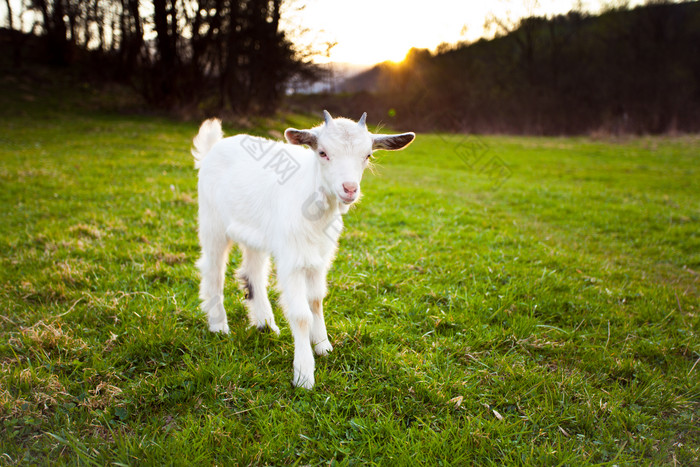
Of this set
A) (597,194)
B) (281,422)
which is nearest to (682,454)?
(281,422)

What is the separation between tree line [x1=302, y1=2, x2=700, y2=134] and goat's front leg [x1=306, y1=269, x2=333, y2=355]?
90.4 feet

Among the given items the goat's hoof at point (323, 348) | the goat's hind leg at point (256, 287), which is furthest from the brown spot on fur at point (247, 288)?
the goat's hoof at point (323, 348)

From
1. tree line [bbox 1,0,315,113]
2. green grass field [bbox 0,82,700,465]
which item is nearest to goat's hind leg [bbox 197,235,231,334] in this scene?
green grass field [bbox 0,82,700,465]

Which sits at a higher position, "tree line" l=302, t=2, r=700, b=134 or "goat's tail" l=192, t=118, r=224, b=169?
"tree line" l=302, t=2, r=700, b=134

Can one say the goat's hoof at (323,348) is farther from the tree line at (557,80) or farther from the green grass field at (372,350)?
the tree line at (557,80)

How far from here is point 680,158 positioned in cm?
1555

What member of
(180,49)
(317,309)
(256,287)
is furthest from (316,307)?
(180,49)

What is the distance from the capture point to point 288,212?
9.80 ft

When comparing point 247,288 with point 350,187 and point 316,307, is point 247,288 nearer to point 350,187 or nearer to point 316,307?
point 316,307

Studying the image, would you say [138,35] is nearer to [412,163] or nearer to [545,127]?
[412,163]

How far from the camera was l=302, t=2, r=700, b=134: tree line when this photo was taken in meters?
26.6

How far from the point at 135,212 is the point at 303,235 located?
4660 millimetres

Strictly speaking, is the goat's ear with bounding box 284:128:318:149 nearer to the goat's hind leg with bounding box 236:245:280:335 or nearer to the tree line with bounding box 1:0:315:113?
the goat's hind leg with bounding box 236:245:280:335

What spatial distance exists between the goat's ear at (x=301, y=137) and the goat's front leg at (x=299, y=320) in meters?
0.93
